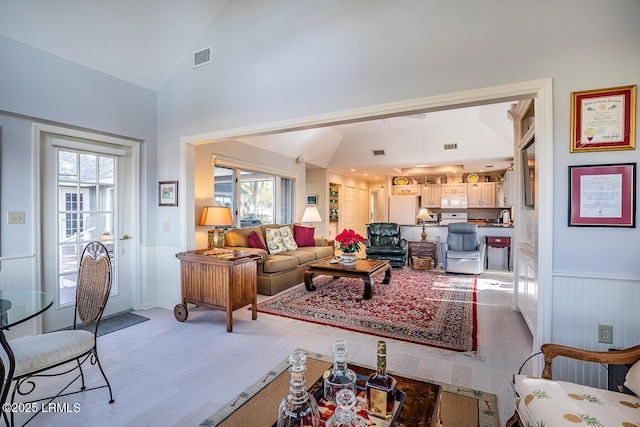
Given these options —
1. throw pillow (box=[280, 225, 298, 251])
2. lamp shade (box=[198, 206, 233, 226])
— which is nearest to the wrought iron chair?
lamp shade (box=[198, 206, 233, 226])

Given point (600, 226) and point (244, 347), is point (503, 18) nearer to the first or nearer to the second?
point (600, 226)

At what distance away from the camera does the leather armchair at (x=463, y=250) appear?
584cm

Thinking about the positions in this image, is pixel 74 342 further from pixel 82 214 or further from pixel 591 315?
pixel 591 315

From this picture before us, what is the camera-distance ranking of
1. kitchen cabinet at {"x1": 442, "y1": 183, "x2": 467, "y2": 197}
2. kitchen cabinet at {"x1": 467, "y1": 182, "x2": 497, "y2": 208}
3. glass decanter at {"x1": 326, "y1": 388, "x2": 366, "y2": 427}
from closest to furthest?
1. glass decanter at {"x1": 326, "y1": 388, "x2": 366, "y2": 427}
2. kitchen cabinet at {"x1": 467, "y1": 182, "x2": 497, "y2": 208}
3. kitchen cabinet at {"x1": 442, "y1": 183, "x2": 467, "y2": 197}

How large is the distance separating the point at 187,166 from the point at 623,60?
160 inches

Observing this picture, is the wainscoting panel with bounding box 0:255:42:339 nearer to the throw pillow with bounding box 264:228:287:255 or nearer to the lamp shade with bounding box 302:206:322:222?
the throw pillow with bounding box 264:228:287:255

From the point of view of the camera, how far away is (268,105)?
327cm

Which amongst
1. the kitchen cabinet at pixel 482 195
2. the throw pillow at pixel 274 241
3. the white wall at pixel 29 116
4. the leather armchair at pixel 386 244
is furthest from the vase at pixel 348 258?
the kitchen cabinet at pixel 482 195

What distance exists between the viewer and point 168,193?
3928 mm

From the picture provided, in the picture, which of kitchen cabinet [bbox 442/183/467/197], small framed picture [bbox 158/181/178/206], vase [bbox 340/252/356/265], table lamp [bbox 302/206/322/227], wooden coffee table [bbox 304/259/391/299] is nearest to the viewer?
small framed picture [bbox 158/181/178/206]

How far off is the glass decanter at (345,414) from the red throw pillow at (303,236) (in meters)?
5.24

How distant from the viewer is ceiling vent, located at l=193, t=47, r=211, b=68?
12.2 feet

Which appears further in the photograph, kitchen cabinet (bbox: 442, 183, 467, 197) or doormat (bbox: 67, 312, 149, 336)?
kitchen cabinet (bbox: 442, 183, 467, 197)

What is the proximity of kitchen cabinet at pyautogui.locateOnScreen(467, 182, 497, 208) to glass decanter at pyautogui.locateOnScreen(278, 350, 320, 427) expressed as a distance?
358 inches
